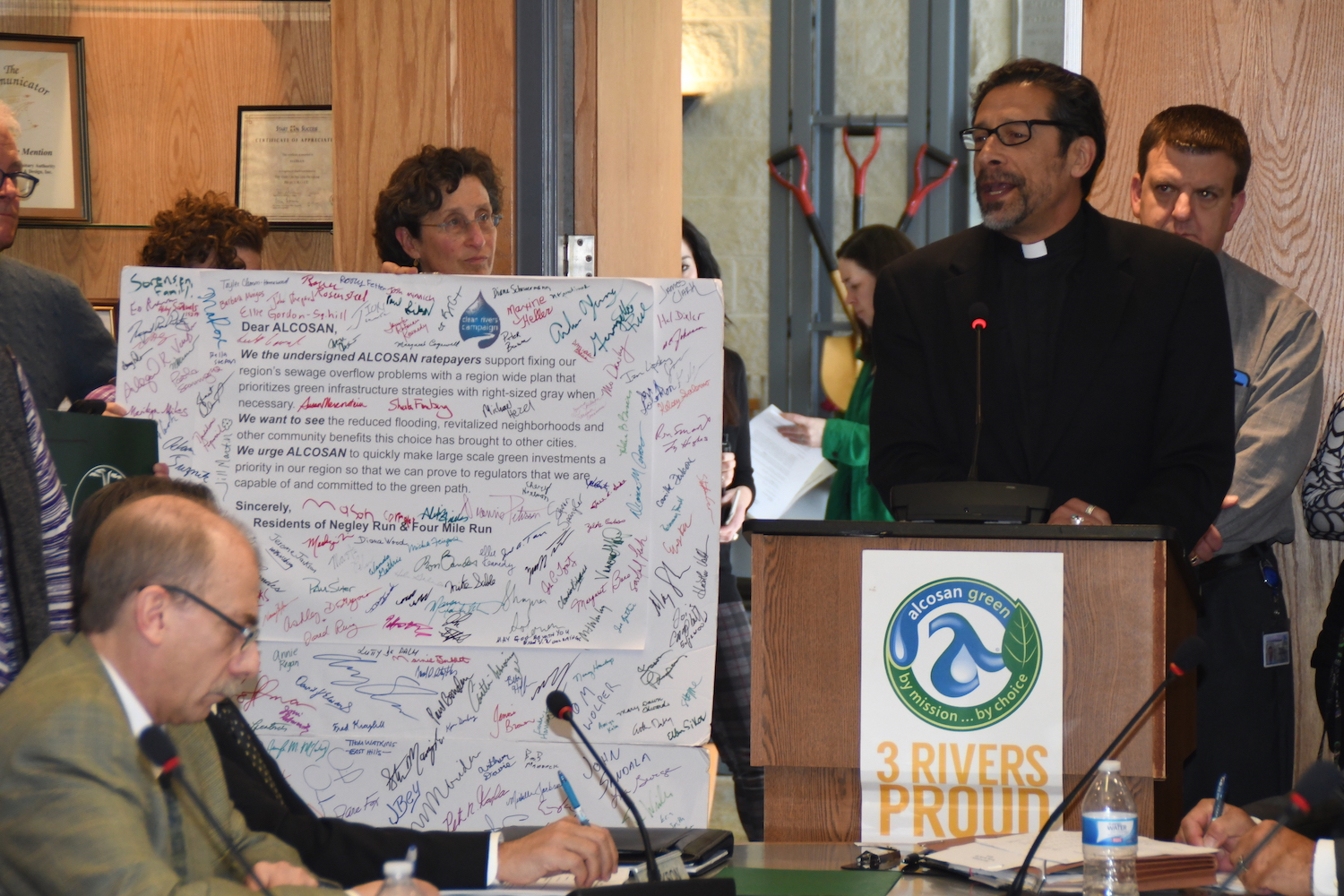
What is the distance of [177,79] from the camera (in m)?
4.23

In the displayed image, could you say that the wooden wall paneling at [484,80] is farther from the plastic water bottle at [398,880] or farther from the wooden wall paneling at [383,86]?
the plastic water bottle at [398,880]

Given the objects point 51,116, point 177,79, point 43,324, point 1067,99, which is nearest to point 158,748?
point 43,324

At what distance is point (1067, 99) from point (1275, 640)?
1259mm

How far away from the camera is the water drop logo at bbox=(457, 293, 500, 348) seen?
261cm

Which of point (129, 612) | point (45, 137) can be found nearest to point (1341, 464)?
point (129, 612)

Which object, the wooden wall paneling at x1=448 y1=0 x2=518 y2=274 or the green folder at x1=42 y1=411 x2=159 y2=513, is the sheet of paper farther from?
the green folder at x1=42 y1=411 x2=159 y2=513

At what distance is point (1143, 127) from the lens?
3.57m

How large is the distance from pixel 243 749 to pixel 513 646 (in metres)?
0.66

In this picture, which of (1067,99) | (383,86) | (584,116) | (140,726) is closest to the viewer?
(140,726)

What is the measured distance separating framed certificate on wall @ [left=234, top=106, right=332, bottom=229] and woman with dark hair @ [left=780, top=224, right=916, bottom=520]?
5.54ft

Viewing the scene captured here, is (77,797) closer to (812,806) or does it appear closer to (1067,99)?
(812,806)

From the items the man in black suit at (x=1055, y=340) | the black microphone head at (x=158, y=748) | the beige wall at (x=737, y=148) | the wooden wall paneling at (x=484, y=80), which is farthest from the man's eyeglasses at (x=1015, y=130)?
the beige wall at (x=737, y=148)

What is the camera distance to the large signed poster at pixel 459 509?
250 centimetres

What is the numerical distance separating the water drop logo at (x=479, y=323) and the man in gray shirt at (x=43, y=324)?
27.5 inches
